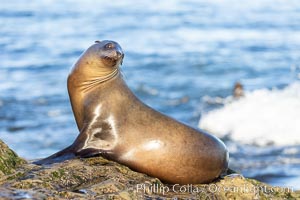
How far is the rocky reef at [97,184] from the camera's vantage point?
411cm

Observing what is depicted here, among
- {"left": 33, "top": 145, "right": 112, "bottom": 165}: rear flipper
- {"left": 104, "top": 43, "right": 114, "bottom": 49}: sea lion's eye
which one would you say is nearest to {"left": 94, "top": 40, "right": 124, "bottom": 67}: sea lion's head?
{"left": 104, "top": 43, "right": 114, "bottom": 49}: sea lion's eye

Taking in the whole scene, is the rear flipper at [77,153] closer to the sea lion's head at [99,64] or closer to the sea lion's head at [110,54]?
the sea lion's head at [99,64]

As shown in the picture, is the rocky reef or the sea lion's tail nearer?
the rocky reef

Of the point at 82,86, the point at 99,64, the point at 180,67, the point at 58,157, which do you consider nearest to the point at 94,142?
the point at 58,157

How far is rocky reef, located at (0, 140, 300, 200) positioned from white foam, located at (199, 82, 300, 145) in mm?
7931

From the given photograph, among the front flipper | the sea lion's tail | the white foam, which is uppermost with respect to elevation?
the white foam

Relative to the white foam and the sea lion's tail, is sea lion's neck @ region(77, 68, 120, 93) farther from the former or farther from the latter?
the white foam

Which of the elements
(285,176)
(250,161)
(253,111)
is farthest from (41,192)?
(253,111)

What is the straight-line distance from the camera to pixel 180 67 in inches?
826

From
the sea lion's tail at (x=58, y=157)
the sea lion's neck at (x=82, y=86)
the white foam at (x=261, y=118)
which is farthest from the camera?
the white foam at (x=261, y=118)

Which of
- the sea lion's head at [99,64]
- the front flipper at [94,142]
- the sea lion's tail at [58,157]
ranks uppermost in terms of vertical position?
the sea lion's head at [99,64]

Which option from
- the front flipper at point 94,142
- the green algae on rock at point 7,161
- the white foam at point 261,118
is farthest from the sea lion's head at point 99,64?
the white foam at point 261,118

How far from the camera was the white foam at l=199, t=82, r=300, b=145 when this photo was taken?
1333 centimetres

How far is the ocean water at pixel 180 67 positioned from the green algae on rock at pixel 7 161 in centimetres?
580
